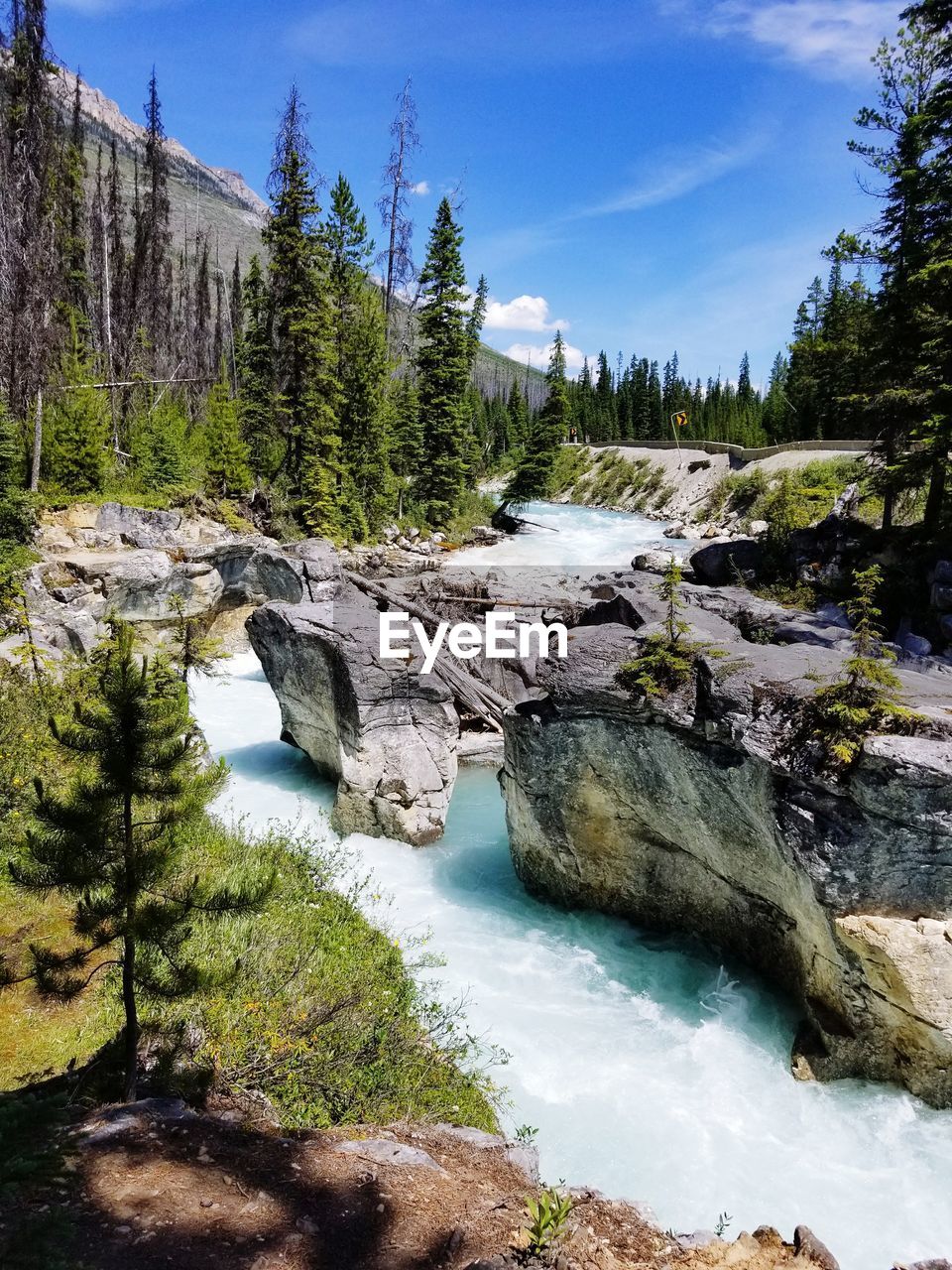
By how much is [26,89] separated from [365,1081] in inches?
1139

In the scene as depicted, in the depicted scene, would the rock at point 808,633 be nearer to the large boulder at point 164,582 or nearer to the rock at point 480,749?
the rock at point 480,749

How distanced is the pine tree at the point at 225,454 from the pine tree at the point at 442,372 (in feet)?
37.3

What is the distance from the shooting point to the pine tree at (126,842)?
4.39m

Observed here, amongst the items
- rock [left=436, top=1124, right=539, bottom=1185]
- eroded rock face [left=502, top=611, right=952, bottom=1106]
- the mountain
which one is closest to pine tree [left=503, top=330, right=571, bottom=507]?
eroded rock face [left=502, top=611, right=952, bottom=1106]

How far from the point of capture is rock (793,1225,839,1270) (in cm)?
433

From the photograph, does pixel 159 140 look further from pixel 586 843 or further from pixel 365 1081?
pixel 365 1081

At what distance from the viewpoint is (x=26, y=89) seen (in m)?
21.6

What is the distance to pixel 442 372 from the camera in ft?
122

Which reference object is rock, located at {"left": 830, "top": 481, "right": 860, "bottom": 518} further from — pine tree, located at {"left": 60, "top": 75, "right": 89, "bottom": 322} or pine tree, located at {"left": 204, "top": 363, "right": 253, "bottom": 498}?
pine tree, located at {"left": 60, "top": 75, "right": 89, "bottom": 322}

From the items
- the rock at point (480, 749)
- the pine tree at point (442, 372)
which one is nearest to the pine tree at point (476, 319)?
→ the pine tree at point (442, 372)

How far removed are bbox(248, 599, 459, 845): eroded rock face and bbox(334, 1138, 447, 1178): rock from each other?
7.37 m

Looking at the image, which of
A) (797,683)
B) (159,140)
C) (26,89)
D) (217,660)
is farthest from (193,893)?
(159,140)

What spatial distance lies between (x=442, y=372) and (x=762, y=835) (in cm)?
3375

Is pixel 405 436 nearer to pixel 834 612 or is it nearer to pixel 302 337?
pixel 302 337
